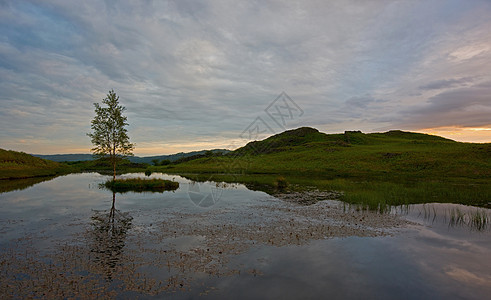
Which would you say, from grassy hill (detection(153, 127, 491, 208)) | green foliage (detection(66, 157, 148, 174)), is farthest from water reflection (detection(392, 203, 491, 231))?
green foliage (detection(66, 157, 148, 174))

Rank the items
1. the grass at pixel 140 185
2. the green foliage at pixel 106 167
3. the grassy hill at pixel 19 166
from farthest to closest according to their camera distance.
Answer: the green foliage at pixel 106 167
the grassy hill at pixel 19 166
the grass at pixel 140 185

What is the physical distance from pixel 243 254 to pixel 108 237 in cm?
818

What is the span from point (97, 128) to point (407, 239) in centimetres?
4386

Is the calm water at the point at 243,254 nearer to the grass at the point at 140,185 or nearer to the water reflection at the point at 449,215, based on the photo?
the water reflection at the point at 449,215

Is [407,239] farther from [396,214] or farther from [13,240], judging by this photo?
[13,240]

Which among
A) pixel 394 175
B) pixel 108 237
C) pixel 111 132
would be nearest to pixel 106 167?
pixel 111 132

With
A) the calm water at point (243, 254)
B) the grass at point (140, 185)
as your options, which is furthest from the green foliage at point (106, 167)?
the calm water at point (243, 254)

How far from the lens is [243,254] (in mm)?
13273

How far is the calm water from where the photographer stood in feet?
32.6

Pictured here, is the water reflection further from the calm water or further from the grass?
the grass

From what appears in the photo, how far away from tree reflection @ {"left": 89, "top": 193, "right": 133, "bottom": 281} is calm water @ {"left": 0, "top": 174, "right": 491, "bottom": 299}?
0.06m

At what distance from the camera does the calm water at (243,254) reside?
9945 millimetres

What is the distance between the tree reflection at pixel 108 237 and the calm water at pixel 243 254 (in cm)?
6

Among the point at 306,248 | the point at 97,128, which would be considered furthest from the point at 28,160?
the point at 306,248
